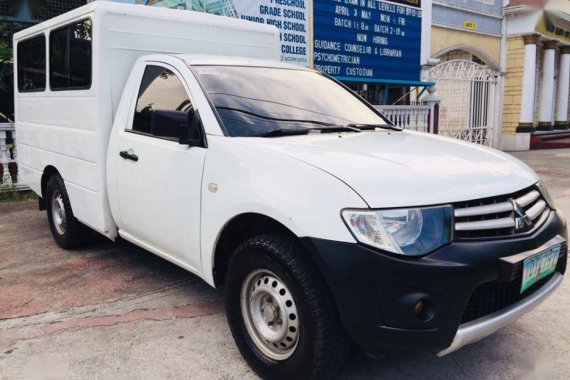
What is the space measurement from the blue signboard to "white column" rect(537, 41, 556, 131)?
6.98 metres

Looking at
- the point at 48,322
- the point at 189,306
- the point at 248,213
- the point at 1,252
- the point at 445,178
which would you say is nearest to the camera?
the point at 445,178

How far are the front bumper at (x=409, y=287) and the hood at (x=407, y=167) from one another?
242mm

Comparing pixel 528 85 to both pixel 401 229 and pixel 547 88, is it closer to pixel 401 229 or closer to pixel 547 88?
pixel 547 88

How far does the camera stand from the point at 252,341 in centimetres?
279

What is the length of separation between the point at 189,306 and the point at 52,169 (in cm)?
240

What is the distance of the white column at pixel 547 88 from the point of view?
57.1ft

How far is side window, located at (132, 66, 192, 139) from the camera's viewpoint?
10.4 ft

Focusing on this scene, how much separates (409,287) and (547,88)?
18.1 m

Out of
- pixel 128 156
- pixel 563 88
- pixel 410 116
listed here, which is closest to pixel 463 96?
pixel 410 116

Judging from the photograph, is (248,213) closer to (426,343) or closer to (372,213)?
(372,213)

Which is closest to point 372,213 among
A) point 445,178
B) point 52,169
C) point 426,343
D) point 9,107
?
point 445,178

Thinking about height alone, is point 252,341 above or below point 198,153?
below

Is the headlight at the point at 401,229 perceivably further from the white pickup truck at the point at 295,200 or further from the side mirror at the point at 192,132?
the side mirror at the point at 192,132

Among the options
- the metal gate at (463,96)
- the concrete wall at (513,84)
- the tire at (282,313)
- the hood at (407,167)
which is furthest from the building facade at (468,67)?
the tire at (282,313)
